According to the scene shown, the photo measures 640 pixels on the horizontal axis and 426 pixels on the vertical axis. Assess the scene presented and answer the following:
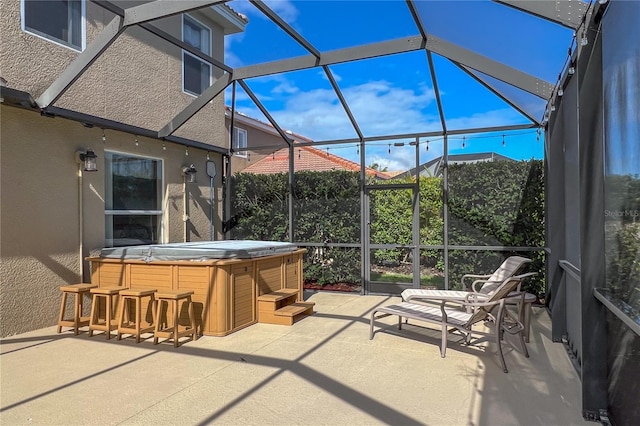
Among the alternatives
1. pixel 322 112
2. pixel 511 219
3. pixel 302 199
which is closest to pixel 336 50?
pixel 322 112

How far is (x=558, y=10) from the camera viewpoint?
3.22 metres

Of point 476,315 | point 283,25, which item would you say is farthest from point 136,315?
point 283,25

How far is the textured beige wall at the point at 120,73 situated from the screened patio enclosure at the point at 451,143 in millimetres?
309

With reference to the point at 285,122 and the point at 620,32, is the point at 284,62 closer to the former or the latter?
the point at 285,122

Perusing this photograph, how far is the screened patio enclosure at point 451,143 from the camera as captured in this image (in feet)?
9.22

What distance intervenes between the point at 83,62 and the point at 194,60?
3416mm

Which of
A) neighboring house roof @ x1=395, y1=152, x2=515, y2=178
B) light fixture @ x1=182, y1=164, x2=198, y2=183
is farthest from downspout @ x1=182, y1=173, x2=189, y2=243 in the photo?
neighboring house roof @ x1=395, y1=152, x2=515, y2=178

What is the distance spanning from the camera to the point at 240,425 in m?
2.84

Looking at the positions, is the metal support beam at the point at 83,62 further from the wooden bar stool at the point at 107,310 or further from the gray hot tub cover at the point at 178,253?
the wooden bar stool at the point at 107,310

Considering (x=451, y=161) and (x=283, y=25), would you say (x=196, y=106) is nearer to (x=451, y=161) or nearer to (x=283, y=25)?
(x=283, y=25)

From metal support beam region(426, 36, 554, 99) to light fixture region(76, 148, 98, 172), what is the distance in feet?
14.9

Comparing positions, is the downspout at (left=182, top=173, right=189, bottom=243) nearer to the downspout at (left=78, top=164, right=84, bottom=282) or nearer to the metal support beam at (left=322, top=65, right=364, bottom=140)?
the downspout at (left=78, top=164, right=84, bottom=282)

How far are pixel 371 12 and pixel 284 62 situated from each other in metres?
1.73

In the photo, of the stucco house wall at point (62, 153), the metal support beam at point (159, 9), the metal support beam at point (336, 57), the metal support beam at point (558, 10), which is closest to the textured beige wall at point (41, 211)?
the stucco house wall at point (62, 153)
